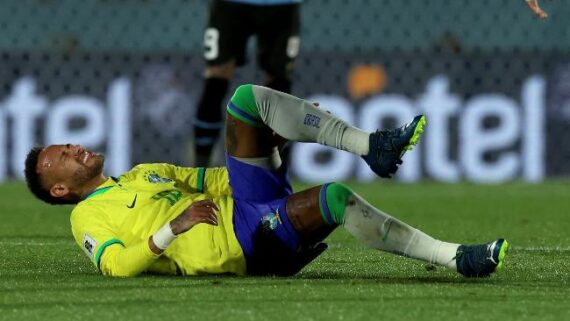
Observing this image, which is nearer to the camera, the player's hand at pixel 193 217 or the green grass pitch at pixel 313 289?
the green grass pitch at pixel 313 289

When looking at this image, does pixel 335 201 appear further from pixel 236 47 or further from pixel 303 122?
pixel 236 47

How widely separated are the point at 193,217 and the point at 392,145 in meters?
0.70

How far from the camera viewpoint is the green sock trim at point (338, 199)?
474 centimetres

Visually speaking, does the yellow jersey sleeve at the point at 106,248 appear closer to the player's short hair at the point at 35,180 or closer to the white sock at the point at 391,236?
the player's short hair at the point at 35,180

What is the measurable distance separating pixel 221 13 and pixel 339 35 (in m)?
3.17

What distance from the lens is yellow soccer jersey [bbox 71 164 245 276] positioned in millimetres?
4930

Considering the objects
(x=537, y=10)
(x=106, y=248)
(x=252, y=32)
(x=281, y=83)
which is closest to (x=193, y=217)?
(x=106, y=248)

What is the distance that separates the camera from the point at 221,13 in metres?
8.62

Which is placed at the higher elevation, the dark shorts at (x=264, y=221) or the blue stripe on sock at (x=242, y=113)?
the blue stripe on sock at (x=242, y=113)

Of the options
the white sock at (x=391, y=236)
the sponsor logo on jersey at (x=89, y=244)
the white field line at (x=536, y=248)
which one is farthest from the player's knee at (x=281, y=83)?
the white sock at (x=391, y=236)

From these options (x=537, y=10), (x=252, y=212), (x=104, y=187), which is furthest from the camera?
(x=537, y=10)

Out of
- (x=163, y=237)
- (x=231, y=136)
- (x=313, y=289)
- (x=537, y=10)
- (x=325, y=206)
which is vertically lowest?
(x=313, y=289)

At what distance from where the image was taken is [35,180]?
17.8ft

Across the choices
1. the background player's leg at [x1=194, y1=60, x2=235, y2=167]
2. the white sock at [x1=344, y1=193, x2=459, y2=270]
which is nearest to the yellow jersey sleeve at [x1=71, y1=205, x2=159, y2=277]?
the white sock at [x1=344, y1=193, x2=459, y2=270]
